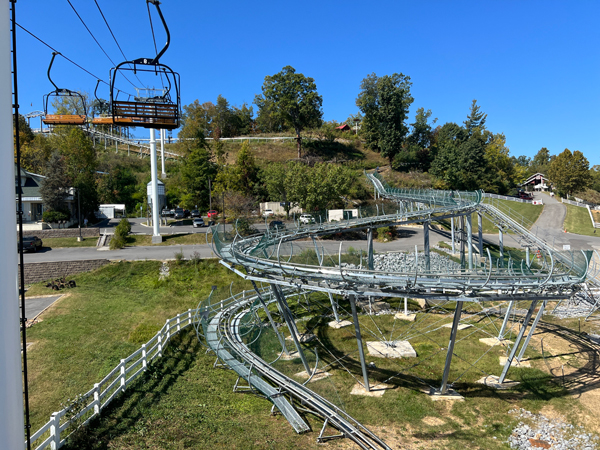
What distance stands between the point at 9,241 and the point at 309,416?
33.0ft

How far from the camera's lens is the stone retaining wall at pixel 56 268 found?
2802cm

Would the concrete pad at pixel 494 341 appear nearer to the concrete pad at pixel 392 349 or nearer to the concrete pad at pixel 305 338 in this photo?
the concrete pad at pixel 392 349

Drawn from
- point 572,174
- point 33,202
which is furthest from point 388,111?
point 33,202

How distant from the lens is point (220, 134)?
273 feet

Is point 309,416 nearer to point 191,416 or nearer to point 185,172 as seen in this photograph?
point 191,416

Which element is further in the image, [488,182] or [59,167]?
[488,182]

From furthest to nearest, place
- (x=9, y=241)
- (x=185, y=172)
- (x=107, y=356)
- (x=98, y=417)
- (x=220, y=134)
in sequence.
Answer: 1. (x=220, y=134)
2. (x=185, y=172)
3. (x=107, y=356)
4. (x=98, y=417)
5. (x=9, y=241)

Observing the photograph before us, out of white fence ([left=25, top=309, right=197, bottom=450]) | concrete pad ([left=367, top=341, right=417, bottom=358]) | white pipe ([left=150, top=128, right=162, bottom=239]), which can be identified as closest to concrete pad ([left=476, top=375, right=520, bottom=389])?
concrete pad ([left=367, top=341, right=417, bottom=358])

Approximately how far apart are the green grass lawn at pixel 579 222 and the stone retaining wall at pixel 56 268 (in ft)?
161

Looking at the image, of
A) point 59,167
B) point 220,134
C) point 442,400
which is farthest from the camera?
point 220,134

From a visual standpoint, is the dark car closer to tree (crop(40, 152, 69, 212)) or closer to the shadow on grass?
tree (crop(40, 152, 69, 212))

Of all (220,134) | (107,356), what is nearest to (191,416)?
(107,356)

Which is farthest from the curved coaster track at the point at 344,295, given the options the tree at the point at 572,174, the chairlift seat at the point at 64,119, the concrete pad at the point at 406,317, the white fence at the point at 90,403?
the tree at the point at 572,174

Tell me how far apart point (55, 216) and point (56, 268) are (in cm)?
1394
